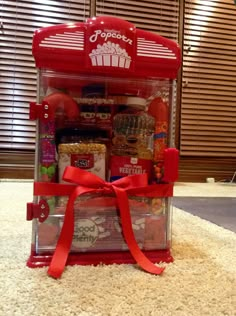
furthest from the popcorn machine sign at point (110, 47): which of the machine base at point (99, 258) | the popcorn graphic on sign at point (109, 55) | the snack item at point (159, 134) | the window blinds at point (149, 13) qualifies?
the window blinds at point (149, 13)

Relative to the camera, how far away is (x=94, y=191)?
0.57 metres

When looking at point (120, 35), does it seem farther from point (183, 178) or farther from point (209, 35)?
point (209, 35)

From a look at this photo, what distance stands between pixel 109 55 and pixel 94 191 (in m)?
0.24

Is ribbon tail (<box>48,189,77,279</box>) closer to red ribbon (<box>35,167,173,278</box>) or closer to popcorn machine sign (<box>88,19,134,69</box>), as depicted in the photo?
red ribbon (<box>35,167,173,278</box>)

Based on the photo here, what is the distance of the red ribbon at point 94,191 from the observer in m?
0.55

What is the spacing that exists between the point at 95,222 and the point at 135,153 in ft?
0.50

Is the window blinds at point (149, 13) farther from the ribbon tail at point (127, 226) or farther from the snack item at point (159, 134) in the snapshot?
the ribbon tail at point (127, 226)

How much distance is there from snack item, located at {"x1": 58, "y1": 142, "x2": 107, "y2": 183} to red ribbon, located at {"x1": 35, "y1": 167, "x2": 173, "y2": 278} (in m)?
0.02

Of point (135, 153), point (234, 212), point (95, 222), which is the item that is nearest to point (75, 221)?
point (95, 222)

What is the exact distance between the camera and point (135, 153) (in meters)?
0.63

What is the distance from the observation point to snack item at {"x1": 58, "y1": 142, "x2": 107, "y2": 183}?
0.58m

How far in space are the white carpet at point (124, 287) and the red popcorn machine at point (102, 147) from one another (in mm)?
35

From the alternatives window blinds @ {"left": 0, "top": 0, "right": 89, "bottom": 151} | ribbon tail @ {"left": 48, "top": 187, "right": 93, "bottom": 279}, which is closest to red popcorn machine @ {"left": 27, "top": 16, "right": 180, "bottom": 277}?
ribbon tail @ {"left": 48, "top": 187, "right": 93, "bottom": 279}

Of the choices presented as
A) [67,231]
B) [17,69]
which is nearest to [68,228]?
[67,231]
